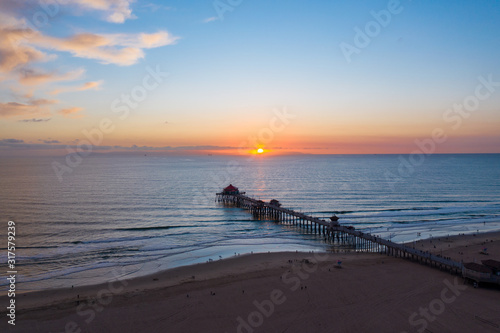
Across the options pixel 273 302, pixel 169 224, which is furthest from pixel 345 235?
pixel 169 224

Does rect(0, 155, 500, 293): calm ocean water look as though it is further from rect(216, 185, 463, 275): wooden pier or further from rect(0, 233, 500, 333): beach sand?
rect(0, 233, 500, 333): beach sand

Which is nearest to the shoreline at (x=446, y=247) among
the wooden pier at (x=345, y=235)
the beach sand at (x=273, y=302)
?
the beach sand at (x=273, y=302)

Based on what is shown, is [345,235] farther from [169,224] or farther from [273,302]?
[169,224]

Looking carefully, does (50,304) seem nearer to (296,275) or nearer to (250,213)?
(296,275)

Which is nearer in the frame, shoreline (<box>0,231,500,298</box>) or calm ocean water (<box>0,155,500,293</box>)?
shoreline (<box>0,231,500,298</box>)

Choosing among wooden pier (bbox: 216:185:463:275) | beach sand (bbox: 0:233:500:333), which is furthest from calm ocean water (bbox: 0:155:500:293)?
beach sand (bbox: 0:233:500:333)

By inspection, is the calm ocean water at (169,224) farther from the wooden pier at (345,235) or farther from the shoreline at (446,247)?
the wooden pier at (345,235)
